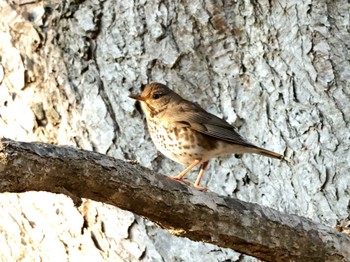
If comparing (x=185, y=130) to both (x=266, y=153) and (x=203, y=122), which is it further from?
(x=266, y=153)

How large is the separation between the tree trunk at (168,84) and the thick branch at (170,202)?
975 millimetres

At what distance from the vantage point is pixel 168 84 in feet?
16.0

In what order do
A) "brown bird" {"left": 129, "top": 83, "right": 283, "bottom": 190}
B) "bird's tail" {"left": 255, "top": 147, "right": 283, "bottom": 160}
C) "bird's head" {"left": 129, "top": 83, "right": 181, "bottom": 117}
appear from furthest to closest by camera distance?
"bird's head" {"left": 129, "top": 83, "right": 181, "bottom": 117}, "brown bird" {"left": 129, "top": 83, "right": 283, "bottom": 190}, "bird's tail" {"left": 255, "top": 147, "right": 283, "bottom": 160}

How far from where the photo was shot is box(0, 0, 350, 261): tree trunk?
181 inches

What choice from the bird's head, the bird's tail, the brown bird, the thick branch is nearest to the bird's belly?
the brown bird

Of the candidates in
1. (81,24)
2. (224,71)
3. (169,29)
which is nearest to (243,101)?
(224,71)

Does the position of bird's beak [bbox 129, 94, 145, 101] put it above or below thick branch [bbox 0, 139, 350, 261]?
above

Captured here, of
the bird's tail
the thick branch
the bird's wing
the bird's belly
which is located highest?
the bird's wing

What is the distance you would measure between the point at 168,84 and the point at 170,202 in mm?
1716

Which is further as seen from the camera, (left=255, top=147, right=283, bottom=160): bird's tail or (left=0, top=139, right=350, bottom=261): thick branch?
(left=255, top=147, right=283, bottom=160): bird's tail

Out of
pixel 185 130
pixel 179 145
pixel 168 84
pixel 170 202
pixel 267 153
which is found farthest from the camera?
pixel 168 84

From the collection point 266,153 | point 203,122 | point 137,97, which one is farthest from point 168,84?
point 266,153

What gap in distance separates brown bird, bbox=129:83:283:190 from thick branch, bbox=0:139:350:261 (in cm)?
95

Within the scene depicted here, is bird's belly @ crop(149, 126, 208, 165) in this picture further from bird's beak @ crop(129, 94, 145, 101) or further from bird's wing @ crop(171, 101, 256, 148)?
bird's beak @ crop(129, 94, 145, 101)
